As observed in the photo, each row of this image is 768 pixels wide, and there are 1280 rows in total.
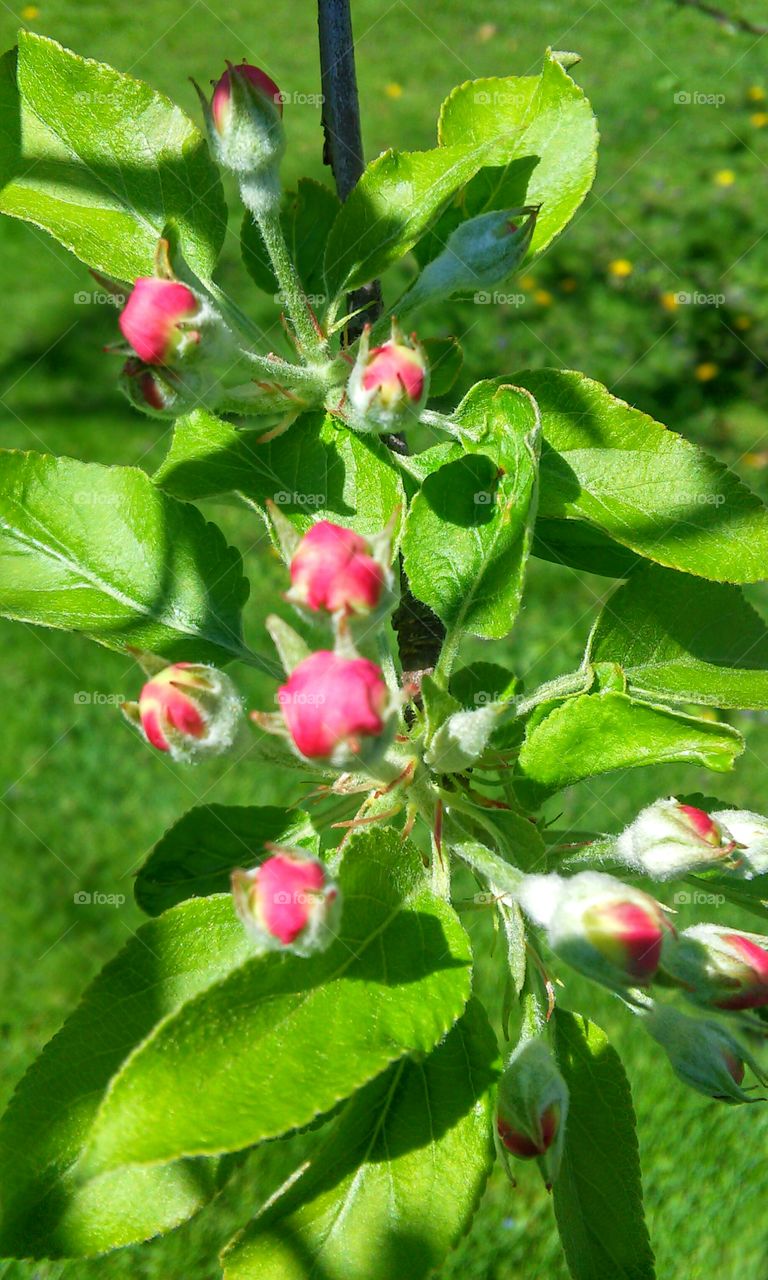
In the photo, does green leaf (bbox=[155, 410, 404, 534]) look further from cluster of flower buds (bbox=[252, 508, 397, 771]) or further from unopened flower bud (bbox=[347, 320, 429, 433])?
cluster of flower buds (bbox=[252, 508, 397, 771])

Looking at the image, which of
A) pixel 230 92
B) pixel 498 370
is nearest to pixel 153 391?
pixel 230 92

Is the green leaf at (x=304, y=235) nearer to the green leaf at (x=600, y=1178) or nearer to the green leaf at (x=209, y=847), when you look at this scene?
the green leaf at (x=209, y=847)

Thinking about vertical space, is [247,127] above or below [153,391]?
above

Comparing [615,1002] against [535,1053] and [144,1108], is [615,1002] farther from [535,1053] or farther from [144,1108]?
[144,1108]

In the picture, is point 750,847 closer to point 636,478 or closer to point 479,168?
point 636,478

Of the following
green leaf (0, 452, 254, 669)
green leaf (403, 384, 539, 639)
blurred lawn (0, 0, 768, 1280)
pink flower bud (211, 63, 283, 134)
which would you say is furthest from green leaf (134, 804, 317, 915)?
blurred lawn (0, 0, 768, 1280)

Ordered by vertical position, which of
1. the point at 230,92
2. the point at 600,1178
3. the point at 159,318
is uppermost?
the point at 230,92

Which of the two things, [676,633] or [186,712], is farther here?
[676,633]

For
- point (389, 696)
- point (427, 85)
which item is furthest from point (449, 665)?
point (427, 85)
